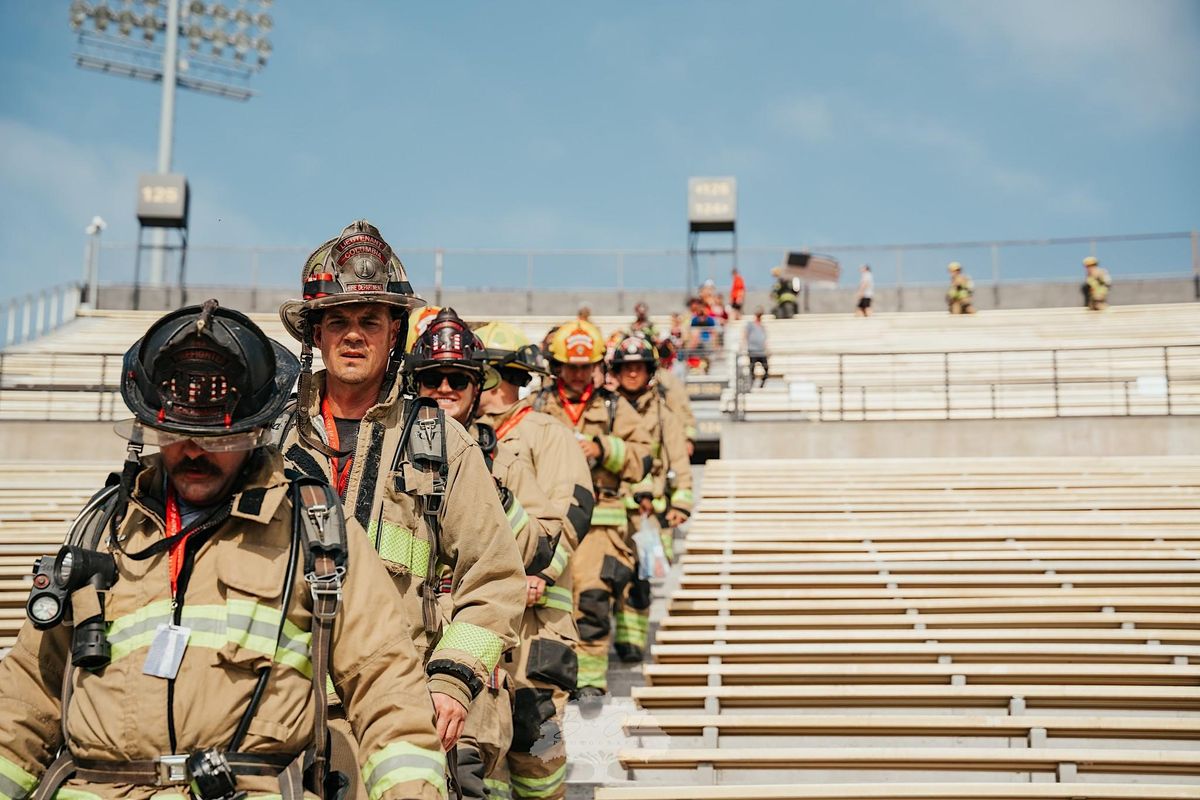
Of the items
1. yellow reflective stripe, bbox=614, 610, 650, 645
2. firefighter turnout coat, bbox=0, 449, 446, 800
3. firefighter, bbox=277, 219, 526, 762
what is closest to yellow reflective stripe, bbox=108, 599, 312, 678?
firefighter turnout coat, bbox=0, 449, 446, 800

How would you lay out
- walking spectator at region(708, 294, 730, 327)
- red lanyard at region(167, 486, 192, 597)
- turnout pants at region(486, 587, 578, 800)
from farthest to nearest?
walking spectator at region(708, 294, 730, 327)
turnout pants at region(486, 587, 578, 800)
red lanyard at region(167, 486, 192, 597)

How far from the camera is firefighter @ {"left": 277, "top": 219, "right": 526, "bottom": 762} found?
3.20 metres

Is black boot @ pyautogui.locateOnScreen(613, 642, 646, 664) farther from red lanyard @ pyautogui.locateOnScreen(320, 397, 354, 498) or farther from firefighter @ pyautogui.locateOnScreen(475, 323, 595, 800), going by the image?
red lanyard @ pyautogui.locateOnScreen(320, 397, 354, 498)

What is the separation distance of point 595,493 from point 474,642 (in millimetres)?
4352

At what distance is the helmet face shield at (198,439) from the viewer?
8.15ft

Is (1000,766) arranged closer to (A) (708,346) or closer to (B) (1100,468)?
(B) (1100,468)

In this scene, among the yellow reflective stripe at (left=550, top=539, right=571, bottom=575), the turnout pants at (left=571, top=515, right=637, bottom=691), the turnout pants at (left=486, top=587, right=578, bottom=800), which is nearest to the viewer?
the turnout pants at (left=486, top=587, right=578, bottom=800)

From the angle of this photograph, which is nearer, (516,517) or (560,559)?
(516,517)

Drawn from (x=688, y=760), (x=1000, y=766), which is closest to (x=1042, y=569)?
(x=1000, y=766)

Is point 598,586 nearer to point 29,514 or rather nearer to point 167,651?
point 167,651

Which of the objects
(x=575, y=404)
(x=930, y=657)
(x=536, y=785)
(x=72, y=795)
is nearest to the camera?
(x=72, y=795)

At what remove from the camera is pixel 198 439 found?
8.14 feet

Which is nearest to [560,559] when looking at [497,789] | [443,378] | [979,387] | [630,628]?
[443,378]

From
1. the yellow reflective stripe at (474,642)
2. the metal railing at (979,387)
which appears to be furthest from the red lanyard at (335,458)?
the metal railing at (979,387)
